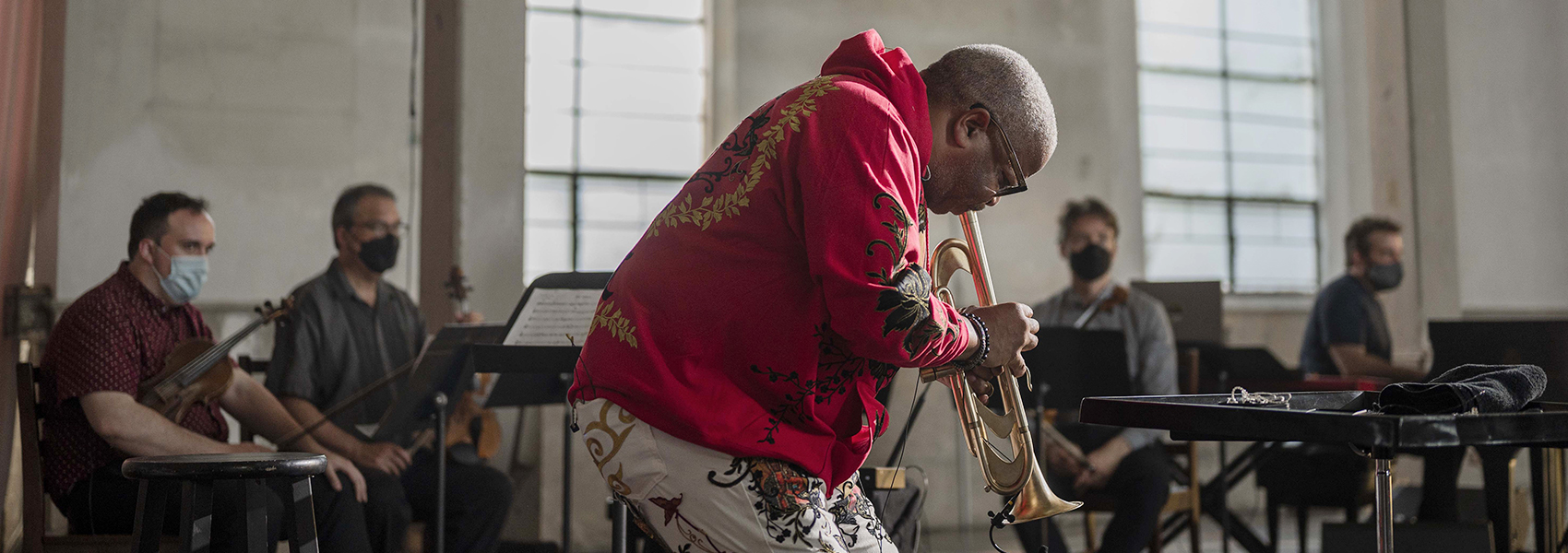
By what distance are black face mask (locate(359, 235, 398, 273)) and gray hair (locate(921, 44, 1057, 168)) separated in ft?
9.42

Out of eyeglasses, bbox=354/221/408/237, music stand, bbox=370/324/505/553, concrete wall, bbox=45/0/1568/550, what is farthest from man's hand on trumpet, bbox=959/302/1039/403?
concrete wall, bbox=45/0/1568/550

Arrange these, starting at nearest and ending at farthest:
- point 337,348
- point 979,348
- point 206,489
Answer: point 979,348
point 206,489
point 337,348

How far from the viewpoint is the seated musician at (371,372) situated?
11.8ft

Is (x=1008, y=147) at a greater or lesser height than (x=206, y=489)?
greater

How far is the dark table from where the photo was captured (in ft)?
4.25

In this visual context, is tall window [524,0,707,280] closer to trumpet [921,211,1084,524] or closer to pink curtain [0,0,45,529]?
pink curtain [0,0,45,529]

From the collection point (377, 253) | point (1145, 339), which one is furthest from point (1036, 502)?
point (377, 253)

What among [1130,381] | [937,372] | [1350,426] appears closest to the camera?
[1350,426]

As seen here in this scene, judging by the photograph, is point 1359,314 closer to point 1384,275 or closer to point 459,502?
point 1384,275

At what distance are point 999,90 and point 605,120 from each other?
15.4 ft

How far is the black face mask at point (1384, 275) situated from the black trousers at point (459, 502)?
393cm

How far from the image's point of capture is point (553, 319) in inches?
105

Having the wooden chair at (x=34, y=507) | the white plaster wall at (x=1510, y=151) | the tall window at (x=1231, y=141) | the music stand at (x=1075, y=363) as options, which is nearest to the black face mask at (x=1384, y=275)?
the tall window at (x=1231, y=141)

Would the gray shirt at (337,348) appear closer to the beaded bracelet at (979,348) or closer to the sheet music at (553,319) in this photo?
the sheet music at (553,319)
